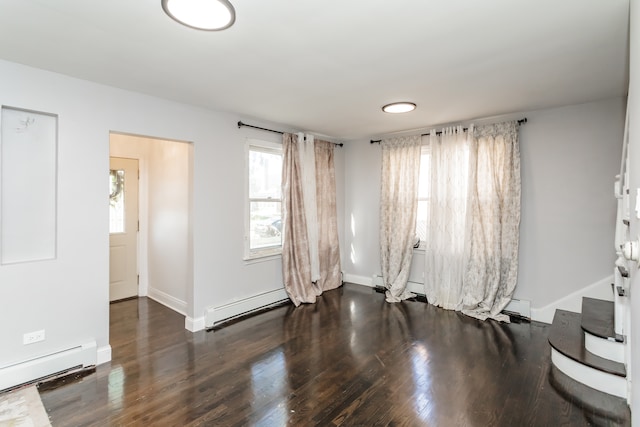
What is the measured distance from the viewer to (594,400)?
2.29 metres

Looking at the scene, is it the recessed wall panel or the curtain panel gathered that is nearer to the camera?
the recessed wall panel

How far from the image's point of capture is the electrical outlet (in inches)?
98.3

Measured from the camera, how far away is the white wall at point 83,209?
8.09ft

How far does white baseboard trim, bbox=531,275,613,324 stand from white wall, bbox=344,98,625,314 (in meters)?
0.04

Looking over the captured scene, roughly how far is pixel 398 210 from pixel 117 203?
412cm

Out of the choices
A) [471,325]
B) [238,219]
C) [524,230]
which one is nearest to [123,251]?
[238,219]

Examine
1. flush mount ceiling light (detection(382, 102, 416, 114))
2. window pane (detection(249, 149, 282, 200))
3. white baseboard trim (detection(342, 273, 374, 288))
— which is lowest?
white baseboard trim (detection(342, 273, 374, 288))

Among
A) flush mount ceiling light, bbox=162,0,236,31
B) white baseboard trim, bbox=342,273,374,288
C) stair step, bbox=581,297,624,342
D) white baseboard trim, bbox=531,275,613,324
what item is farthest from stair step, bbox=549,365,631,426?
flush mount ceiling light, bbox=162,0,236,31

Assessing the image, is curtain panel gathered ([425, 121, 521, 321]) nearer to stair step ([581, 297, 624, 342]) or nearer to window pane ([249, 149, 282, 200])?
stair step ([581, 297, 624, 342])

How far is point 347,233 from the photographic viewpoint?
5730 mm

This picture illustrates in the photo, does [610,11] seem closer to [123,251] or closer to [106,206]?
[106,206]

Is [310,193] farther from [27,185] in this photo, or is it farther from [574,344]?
[574,344]

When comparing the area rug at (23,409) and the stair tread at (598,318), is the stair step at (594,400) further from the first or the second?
the area rug at (23,409)

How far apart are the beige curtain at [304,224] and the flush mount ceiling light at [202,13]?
2571mm
